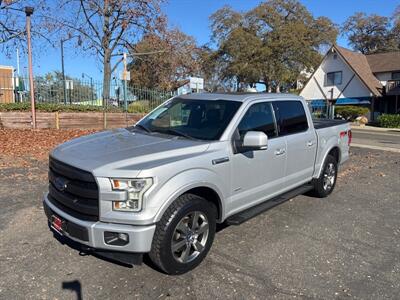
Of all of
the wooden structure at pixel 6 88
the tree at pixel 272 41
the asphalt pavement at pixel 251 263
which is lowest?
the asphalt pavement at pixel 251 263

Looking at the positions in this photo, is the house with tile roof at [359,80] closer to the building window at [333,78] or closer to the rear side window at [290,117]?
the building window at [333,78]

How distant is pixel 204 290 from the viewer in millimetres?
3424

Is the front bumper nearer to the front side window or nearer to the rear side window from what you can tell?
the front side window

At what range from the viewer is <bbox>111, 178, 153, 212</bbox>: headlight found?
128 inches

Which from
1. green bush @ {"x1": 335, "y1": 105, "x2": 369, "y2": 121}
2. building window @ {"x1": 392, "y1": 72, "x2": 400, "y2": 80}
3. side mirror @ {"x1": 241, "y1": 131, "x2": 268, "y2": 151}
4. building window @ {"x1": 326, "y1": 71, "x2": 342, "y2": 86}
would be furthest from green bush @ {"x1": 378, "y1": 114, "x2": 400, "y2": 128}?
side mirror @ {"x1": 241, "y1": 131, "x2": 268, "y2": 151}

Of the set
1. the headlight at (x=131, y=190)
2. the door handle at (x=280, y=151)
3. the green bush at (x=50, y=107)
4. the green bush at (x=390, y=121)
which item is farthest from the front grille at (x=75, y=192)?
the green bush at (x=390, y=121)

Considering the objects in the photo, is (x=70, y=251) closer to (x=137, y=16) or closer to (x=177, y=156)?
(x=177, y=156)

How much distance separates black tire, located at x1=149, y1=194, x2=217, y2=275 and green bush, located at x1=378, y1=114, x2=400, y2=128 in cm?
3198

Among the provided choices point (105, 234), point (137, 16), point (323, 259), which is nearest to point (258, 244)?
point (323, 259)

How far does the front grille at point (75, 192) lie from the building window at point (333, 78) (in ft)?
134

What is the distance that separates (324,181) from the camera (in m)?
6.38

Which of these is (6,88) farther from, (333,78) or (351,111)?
(333,78)

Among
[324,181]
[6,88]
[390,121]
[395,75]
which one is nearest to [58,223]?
[324,181]

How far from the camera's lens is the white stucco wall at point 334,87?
3847 cm
